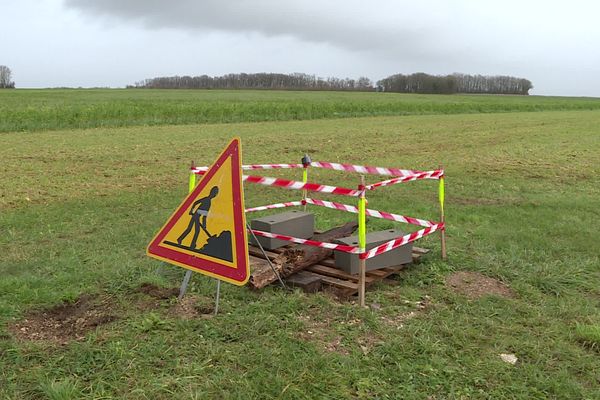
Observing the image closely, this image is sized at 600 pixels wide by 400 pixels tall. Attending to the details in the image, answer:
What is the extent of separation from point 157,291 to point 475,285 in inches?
118

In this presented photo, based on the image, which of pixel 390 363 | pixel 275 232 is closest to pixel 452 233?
pixel 275 232

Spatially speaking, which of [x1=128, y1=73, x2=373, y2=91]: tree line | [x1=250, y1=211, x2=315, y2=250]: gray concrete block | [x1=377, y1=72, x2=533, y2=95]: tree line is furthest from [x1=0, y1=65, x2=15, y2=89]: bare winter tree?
[x1=250, y1=211, x2=315, y2=250]: gray concrete block

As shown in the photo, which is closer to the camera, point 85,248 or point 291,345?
point 291,345

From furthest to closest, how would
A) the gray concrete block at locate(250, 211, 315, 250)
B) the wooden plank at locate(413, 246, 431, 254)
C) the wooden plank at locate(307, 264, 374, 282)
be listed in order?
the wooden plank at locate(413, 246, 431, 254)
the gray concrete block at locate(250, 211, 315, 250)
the wooden plank at locate(307, 264, 374, 282)

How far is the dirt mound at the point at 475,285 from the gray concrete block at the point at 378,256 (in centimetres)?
50

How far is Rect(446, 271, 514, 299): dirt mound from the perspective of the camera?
15.6 feet

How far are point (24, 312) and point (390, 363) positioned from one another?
2929 mm

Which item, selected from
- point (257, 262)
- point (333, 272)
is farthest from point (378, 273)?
point (257, 262)

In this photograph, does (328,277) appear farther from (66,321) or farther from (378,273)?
(66,321)

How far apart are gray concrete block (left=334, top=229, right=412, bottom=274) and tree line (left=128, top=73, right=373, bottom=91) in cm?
9277

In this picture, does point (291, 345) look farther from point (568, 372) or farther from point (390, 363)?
point (568, 372)

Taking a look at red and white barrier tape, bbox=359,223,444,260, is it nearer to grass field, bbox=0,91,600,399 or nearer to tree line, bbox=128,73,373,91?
grass field, bbox=0,91,600,399

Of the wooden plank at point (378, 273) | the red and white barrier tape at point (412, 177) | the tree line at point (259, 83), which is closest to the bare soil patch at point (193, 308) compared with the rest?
the wooden plank at point (378, 273)

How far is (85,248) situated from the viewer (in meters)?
5.97
